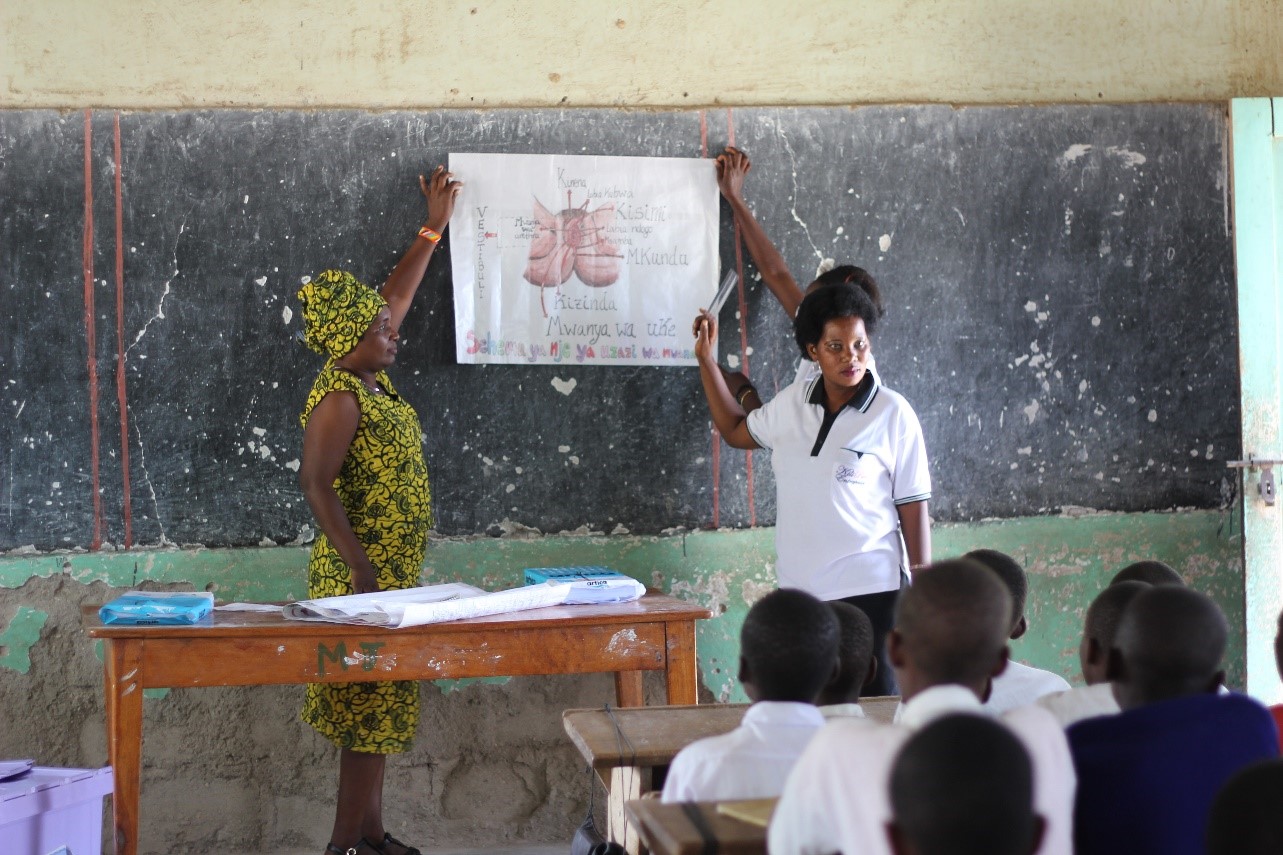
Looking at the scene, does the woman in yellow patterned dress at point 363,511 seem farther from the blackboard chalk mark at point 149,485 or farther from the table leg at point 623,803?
the table leg at point 623,803

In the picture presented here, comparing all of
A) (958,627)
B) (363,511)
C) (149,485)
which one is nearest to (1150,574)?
(958,627)

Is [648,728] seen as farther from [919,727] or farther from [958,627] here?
[919,727]

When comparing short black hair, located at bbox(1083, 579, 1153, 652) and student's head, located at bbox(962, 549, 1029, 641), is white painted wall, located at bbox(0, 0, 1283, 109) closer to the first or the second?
student's head, located at bbox(962, 549, 1029, 641)

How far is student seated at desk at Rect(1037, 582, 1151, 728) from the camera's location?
5.70 feet

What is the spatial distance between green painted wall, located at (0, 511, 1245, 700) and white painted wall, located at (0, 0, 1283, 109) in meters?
1.26

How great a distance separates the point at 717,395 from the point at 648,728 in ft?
4.69

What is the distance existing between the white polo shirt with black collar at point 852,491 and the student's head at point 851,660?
2.55 ft

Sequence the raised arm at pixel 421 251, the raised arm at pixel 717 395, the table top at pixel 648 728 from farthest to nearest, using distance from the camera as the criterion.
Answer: the raised arm at pixel 421 251, the raised arm at pixel 717 395, the table top at pixel 648 728

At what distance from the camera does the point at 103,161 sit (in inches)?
136

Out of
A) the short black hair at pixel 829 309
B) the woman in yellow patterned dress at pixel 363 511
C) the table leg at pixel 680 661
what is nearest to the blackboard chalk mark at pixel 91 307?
the woman in yellow patterned dress at pixel 363 511

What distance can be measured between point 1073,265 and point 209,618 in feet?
8.69

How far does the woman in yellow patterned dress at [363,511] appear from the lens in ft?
9.99

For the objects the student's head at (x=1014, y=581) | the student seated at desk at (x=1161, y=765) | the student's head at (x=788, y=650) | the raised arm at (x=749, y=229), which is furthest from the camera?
the raised arm at (x=749, y=229)

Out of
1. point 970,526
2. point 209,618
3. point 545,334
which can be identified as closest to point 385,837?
point 209,618
